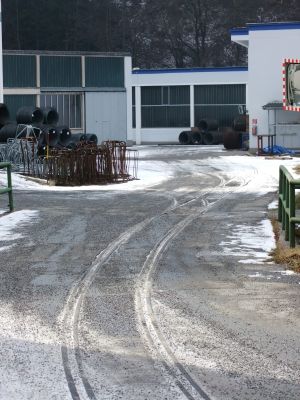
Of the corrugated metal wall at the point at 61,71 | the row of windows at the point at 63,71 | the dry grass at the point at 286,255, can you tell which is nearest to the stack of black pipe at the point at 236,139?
the row of windows at the point at 63,71

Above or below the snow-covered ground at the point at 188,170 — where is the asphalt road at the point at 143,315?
below

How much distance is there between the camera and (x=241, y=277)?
11617mm

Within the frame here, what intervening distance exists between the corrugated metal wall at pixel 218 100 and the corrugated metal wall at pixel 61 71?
1067cm

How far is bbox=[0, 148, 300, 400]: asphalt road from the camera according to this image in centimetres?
716

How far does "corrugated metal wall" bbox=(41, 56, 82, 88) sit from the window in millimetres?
644

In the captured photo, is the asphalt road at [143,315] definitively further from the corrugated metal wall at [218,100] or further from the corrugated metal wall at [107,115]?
the corrugated metal wall at [218,100]

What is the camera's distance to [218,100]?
59.7 meters

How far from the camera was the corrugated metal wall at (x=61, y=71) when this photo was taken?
50.0 m

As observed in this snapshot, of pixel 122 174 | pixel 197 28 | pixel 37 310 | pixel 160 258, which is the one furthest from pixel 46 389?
pixel 197 28

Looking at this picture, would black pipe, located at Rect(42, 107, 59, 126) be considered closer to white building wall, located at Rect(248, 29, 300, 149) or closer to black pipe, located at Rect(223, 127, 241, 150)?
white building wall, located at Rect(248, 29, 300, 149)

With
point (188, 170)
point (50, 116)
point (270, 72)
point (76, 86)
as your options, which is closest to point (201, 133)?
point (76, 86)

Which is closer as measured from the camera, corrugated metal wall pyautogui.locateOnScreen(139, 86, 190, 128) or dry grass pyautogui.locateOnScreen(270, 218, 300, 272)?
dry grass pyautogui.locateOnScreen(270, 218, 300, 272)

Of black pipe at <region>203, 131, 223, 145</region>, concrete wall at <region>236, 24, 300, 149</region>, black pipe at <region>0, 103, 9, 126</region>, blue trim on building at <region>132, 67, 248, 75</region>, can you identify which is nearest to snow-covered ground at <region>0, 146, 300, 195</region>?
concrete wall at <region>236, 24, 300, 149</region>

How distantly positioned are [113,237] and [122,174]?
13.3 metres
